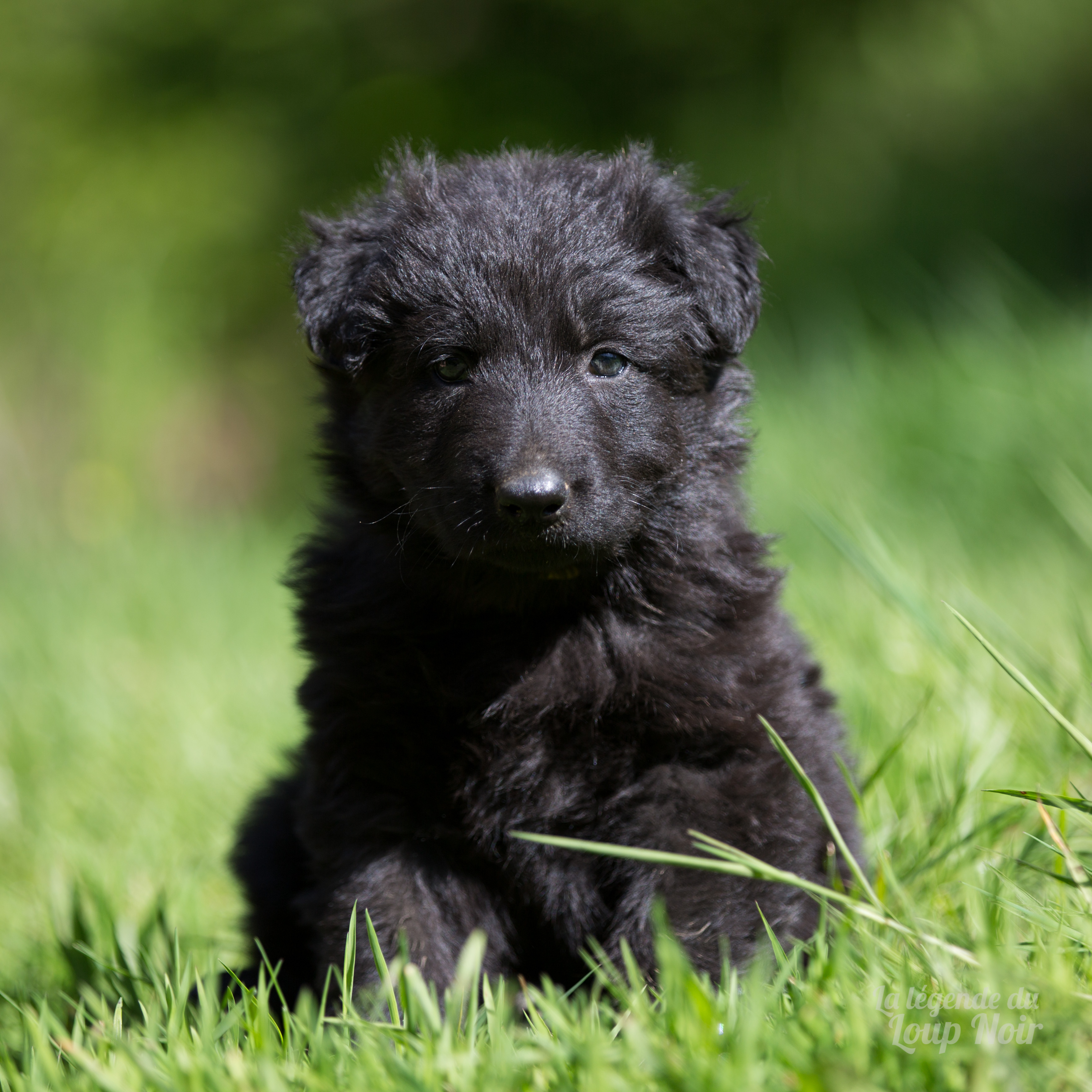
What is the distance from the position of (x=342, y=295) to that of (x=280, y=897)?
4.13 ft

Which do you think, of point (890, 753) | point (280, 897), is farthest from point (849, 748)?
point (280, 897)

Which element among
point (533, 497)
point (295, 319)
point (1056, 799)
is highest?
point (295, 319)

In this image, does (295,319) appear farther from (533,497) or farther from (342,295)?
(533,497)


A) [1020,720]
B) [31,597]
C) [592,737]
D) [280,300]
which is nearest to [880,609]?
[1020,720]

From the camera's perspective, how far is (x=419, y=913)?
2.08m

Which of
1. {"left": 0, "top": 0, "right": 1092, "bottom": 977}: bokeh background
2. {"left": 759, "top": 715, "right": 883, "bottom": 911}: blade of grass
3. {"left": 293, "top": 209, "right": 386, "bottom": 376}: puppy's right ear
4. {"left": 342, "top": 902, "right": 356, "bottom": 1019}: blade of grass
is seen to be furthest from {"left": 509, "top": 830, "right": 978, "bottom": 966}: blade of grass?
{"left": 0, "top": 0, "right": 1092, "bottom": 977}: bokeh background

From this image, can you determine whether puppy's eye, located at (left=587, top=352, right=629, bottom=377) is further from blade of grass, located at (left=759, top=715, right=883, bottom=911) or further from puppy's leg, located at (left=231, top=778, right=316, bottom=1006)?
puppy's leg, located at (left=231, top=778, right=316, bottom=1006)

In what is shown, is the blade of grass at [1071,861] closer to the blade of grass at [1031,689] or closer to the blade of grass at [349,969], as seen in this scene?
the blade of grass at [1031,689]

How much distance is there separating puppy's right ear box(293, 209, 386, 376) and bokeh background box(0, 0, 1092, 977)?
151cm

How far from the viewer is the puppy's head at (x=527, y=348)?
80.7 inches

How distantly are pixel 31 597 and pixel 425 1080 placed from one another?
14.8 ft

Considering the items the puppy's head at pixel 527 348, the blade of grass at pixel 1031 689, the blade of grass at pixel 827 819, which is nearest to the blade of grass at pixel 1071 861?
the blade of grass at pixel 1031 689

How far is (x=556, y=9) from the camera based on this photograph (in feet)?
32.3

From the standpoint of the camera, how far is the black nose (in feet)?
6.36
